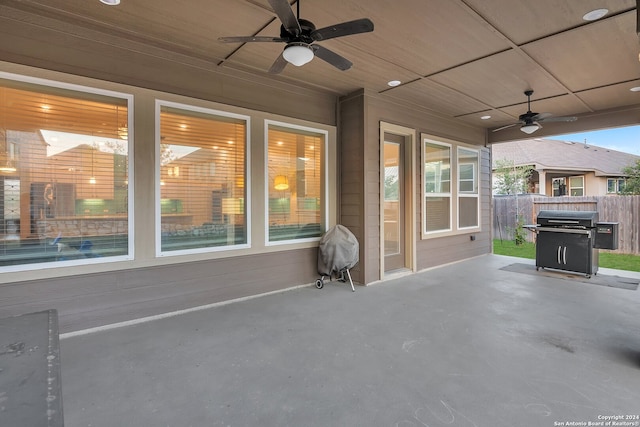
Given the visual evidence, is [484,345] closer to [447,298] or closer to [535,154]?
[447,298]

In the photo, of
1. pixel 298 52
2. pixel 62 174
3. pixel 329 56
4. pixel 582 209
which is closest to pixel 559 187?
pixel 582 209

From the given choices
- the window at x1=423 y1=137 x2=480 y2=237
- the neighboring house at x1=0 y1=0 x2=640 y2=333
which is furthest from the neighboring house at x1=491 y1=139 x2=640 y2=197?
the neighboring house at x1=0 y1=0 x2=640 y2=333

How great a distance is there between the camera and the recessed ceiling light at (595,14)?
2.75 m

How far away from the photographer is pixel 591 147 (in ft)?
53.8

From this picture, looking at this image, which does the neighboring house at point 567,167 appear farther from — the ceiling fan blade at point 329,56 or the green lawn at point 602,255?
the ceiling fan blade at point 329,56

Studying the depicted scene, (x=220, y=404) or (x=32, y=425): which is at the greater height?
(x=32, y=425)

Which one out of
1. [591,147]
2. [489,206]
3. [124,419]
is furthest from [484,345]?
[591,147]

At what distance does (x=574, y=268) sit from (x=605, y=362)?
3359 mm

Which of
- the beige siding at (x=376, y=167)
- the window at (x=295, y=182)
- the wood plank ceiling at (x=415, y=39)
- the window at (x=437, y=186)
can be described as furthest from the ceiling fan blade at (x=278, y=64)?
the window at (x=437, y=186)

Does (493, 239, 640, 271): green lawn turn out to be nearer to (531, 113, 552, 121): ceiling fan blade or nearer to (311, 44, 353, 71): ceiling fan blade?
(531, 113, 552, 121): ceiling fan blade

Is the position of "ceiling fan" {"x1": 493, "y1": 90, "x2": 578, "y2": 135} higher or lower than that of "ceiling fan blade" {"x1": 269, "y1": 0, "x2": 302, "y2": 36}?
higher

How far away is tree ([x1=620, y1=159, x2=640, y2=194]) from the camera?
395 inches

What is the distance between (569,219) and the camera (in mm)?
5137

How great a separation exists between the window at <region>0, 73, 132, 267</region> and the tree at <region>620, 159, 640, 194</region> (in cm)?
1386
